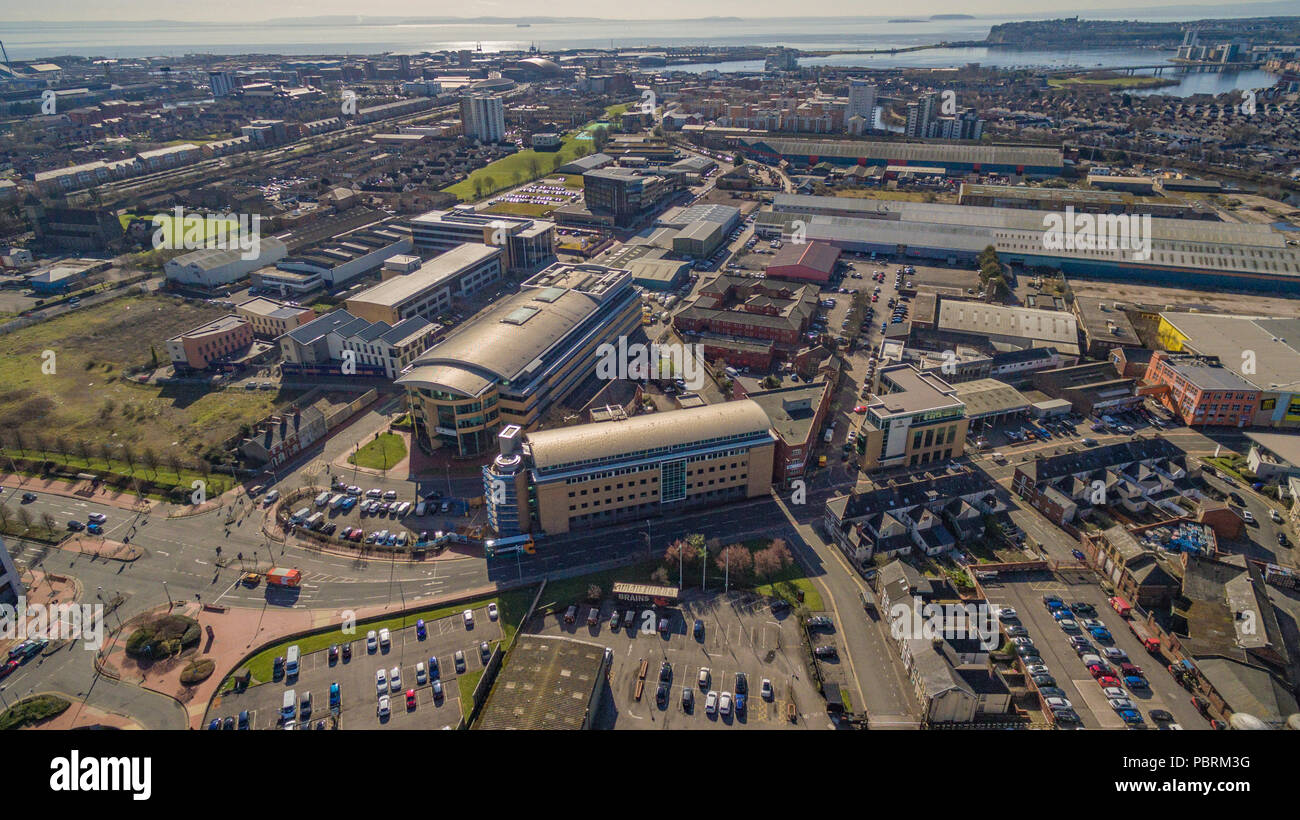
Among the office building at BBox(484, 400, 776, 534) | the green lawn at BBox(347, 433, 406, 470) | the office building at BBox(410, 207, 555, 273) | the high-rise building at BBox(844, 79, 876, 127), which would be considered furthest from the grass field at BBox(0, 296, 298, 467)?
the high-rise building at BBox(844, 79, 876, 127)

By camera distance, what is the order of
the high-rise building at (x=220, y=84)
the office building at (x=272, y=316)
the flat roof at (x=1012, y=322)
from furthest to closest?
the high-rise building at (x=220, y=84) → the office building at (x=272, y=316) → the flat roof at (x=1012, y=322)

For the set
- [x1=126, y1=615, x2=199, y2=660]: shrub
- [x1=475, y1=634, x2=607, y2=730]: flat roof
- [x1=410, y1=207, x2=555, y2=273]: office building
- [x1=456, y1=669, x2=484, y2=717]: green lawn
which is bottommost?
[x1=456, y1=669, x2=484, y2=717]: green lawn

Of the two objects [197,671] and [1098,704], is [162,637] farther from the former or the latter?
[1098,704]

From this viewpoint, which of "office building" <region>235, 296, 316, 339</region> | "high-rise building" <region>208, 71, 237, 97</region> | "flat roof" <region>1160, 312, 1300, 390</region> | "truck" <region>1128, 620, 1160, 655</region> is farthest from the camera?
"high-rise building" <region>208, 71, 237, 97</region>

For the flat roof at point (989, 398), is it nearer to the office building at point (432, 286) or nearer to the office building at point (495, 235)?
the office building at point (432, 286)

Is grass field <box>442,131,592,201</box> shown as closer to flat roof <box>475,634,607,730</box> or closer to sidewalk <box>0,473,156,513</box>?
sidewalk <box>0,473,156,513</box>

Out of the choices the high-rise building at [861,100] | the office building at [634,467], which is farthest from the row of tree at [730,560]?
the high-rise building at [861,100]

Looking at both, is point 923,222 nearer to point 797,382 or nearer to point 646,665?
point 797,382
